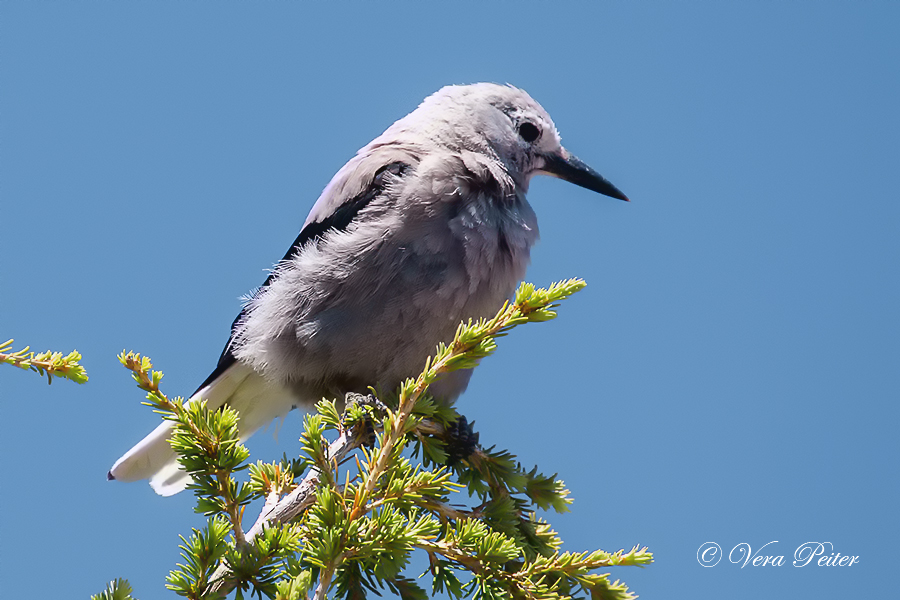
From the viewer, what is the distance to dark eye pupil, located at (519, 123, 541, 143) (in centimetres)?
340

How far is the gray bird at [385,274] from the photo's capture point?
2648 mm

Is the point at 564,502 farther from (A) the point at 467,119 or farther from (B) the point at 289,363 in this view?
(A) the point at 467,119

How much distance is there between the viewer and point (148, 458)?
3129 millimetres

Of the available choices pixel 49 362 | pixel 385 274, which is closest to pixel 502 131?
pixel 385 274

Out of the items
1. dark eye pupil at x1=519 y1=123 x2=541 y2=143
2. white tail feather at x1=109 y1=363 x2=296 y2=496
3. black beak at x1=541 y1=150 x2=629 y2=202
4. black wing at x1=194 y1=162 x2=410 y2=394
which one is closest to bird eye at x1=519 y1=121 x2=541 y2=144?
dark eye pupil at x1=519 y1=123 x2=541 y2=143

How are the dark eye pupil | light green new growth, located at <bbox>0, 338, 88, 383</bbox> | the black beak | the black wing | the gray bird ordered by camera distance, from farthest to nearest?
the black beak < the dark eye pupil < the black wing < the gray bird < light green new growth, located at <bbox>0, 338, 88, 383</bbox>

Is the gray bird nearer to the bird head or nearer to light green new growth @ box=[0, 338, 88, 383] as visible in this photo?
the bird head

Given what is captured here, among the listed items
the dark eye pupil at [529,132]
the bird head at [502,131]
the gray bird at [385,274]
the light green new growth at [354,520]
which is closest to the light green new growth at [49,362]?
the light green new growth at [354,520]

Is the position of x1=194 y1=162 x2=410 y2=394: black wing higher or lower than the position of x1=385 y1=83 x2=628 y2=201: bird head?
lower

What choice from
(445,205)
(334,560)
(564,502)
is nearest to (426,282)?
(445,205)

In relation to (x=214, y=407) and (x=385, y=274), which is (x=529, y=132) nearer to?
(x=385, y=274)

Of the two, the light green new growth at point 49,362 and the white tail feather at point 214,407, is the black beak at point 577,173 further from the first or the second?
the light green new growth at point 49,362

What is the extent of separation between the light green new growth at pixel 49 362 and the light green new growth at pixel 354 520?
1.02 ft

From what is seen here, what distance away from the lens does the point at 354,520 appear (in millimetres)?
1519
